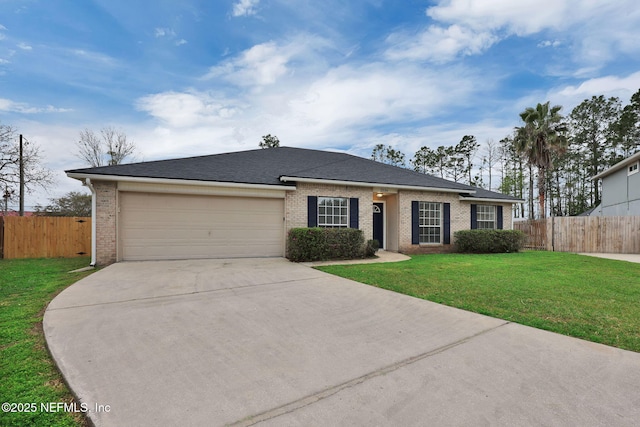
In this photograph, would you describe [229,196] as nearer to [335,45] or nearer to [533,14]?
[335,45]

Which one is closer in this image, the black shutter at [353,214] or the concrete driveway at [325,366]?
the concrete driveway at [325,366]

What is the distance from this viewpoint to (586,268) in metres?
8.59

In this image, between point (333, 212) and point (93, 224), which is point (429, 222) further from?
point (93, 224)

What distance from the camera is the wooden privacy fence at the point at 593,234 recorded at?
14109 mm

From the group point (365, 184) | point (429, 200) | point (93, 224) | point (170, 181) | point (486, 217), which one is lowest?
point (93, 224)

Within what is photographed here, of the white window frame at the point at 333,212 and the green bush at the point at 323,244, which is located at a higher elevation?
the white window frame at the point at 333,212

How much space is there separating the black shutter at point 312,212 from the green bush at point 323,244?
3.29 ft

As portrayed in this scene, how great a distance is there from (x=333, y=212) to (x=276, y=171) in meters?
2.87

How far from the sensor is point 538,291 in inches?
220

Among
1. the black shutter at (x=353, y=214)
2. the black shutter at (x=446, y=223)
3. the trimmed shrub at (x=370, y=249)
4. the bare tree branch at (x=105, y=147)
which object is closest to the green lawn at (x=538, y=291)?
the trimmed shrub at (x=370, y=249)

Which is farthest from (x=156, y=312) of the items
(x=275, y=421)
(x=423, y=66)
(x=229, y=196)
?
(x=423, y=66)

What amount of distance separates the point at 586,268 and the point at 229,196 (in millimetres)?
11611

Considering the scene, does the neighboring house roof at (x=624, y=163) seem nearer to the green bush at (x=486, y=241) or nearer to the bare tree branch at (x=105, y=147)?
the green bush at (x=486, y=241)

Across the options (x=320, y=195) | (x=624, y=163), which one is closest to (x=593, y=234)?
(x=624, y=163)
